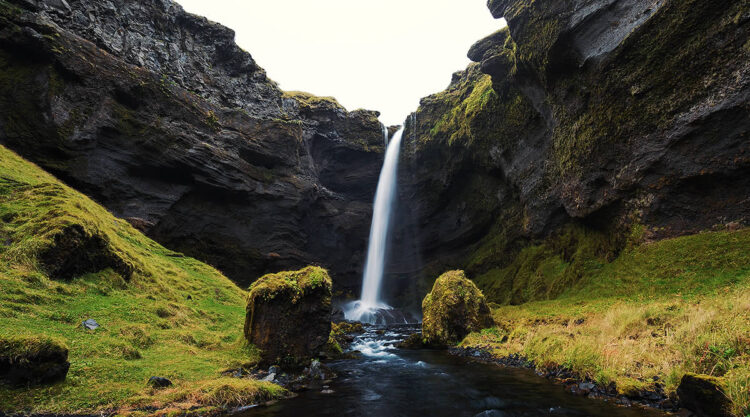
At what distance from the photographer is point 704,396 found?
616 cm

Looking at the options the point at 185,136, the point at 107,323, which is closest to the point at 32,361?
the point at 107,323

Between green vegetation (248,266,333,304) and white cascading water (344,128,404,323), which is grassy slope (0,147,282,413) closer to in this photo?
green vegetation (248,266,333,304)

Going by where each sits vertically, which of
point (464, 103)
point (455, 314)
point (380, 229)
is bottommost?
point (455, 314)

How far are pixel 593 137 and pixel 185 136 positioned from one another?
126ft

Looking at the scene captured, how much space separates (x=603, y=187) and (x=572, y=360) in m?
19.2

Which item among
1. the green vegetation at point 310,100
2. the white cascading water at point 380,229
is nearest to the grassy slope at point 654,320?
the white cascading water at point 380,229

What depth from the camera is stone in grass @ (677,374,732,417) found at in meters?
5.79

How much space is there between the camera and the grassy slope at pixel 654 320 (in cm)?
752

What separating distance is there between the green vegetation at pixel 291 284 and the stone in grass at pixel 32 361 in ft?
20.7

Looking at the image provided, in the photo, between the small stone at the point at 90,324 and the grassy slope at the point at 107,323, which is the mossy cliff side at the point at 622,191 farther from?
the small stone at the point at 90,324

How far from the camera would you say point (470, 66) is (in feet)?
167

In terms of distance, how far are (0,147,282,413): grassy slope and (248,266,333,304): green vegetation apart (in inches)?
89.1

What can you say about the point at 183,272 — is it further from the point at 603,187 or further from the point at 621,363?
the point at 603,187

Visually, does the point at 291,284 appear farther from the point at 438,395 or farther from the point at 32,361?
the point at 32,361
